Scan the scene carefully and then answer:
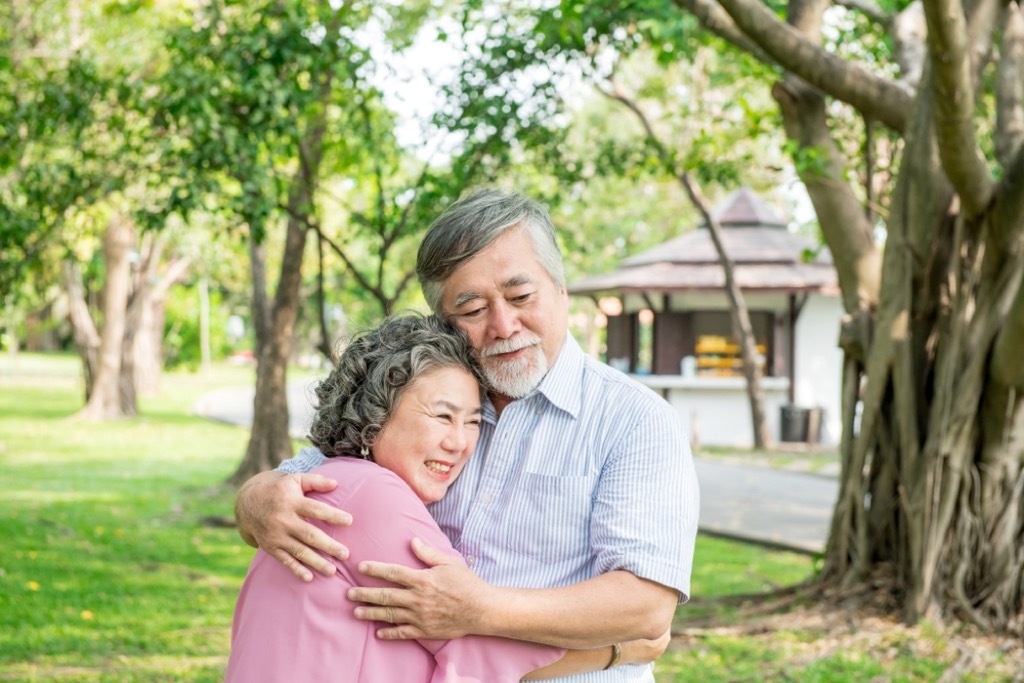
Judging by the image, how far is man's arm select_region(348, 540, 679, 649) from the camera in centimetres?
225

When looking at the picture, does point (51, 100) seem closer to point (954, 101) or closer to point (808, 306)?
point (954, 101)

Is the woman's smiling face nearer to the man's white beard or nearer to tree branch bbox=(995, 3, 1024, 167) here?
the man's white beard

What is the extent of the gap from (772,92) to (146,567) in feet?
19.9

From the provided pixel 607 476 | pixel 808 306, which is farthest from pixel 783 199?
pixel 607 476

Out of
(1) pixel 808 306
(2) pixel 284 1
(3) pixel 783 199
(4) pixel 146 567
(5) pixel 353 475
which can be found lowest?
(4) pixel 146 567

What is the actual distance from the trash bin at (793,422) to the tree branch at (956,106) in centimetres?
1440

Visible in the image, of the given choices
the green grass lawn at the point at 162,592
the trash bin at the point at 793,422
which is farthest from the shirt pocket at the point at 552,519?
the trash bin at the point at 793,422

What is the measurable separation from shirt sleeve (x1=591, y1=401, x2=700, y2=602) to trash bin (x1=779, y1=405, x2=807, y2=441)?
60.5 feet

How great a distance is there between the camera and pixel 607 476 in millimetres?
2543

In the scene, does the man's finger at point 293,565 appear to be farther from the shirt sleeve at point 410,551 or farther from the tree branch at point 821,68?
the tree branch at point 821,68

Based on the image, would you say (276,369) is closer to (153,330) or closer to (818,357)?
(818,357)

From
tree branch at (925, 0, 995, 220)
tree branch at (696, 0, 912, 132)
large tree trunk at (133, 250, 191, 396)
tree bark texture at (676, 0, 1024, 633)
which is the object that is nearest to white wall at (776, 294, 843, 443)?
tree bark texture at (676, 0, 1024, 633)

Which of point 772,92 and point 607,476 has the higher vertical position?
point 772,92

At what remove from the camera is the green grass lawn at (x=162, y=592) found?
621 centimetres
